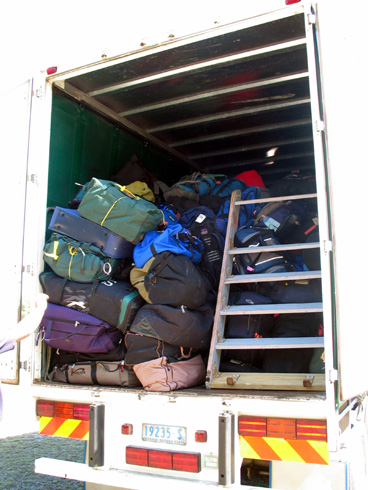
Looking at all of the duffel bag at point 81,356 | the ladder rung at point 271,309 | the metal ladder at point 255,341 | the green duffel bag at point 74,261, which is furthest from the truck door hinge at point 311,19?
the duffel bag at point 81,356

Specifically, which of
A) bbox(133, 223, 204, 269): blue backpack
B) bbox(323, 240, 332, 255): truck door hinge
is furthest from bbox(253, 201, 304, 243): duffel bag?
bbox(323, 240, 332, 255): truck door hinge

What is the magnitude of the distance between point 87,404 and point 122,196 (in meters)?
1.40

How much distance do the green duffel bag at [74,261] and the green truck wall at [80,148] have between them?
455 millimetres

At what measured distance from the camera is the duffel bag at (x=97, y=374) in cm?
314

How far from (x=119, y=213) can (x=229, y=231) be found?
0.96 meters

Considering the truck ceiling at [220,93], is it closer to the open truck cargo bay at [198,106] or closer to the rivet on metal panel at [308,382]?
the open truck cargo bay at [198,106]

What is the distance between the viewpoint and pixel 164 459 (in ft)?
8.41

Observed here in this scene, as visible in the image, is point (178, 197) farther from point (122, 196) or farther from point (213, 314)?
point (213, 314)

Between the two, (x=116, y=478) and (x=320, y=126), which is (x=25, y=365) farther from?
(x=320, y=126)

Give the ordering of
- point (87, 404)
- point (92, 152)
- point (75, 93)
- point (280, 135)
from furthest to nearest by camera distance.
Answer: point (280, 135) < point (92, 152) < point (75, 93) < point (87, 404)

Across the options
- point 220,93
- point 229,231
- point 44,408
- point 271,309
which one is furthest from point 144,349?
point 220,93

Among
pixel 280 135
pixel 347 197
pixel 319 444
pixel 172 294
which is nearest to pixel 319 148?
pixel 347 197

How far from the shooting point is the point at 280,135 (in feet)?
16.2

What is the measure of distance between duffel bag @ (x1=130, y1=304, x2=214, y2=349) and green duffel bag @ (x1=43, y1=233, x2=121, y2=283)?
1.44 ft
